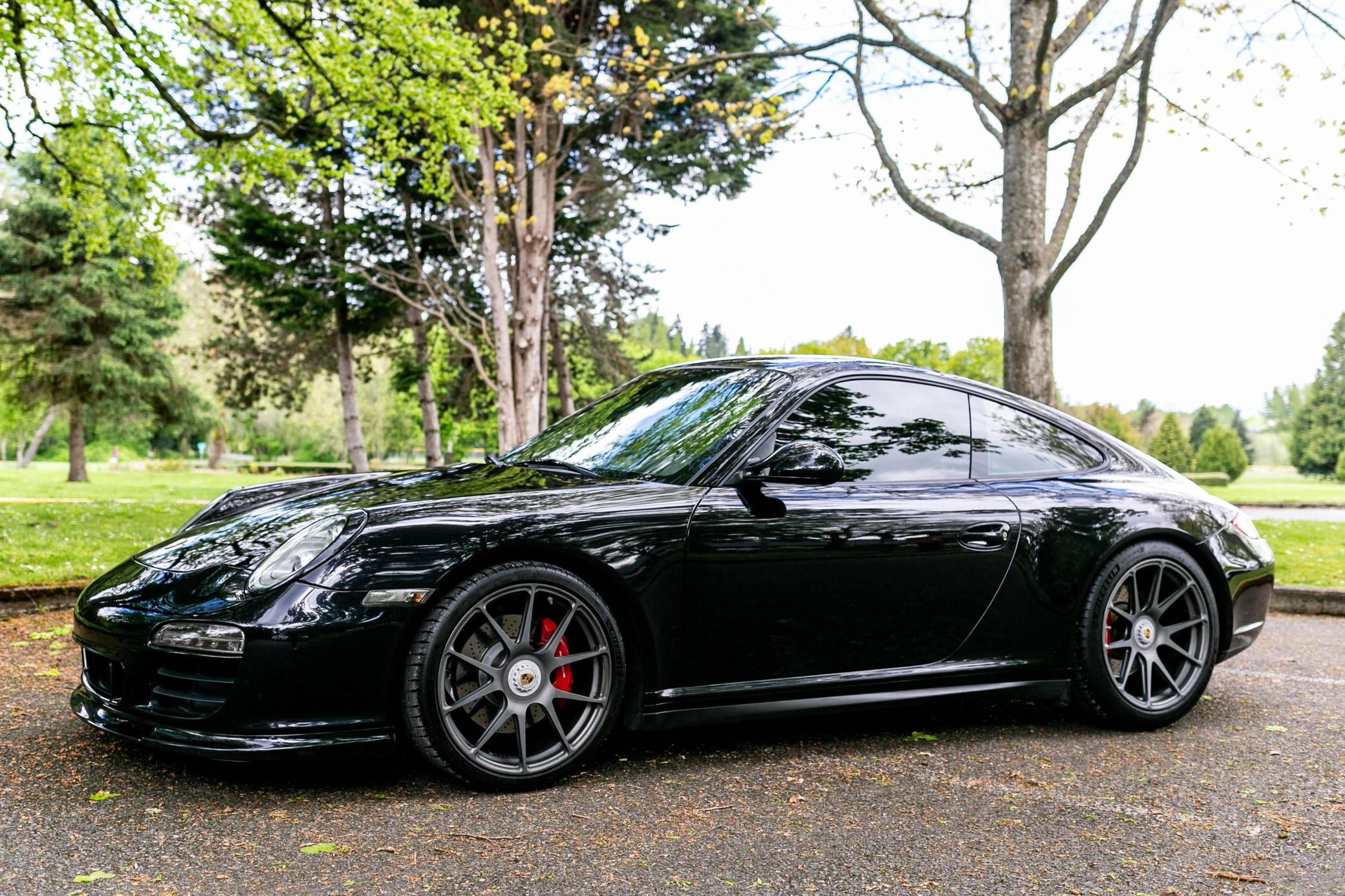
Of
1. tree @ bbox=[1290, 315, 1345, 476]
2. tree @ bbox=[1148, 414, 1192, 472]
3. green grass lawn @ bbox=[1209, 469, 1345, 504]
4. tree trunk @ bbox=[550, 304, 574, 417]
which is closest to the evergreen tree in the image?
green grass lawn @ bbox=[1209, 469, 1345, 504]

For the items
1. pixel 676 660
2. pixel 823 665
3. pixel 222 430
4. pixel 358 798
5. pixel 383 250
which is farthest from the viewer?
pixel 222 430

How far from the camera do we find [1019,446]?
4789mm

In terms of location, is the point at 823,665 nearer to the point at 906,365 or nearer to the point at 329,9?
the point at 906,365

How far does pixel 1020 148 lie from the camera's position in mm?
11898

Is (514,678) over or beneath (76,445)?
beneath

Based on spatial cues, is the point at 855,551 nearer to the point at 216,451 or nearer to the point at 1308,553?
the point at 1308,553

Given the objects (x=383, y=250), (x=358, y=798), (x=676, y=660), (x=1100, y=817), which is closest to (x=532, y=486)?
(x=676, y=660)

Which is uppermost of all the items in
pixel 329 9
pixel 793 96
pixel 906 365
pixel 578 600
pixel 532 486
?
pixel 329 9

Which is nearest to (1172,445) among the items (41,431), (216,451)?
(216,451)

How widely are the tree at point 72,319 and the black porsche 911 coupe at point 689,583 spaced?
112 feet

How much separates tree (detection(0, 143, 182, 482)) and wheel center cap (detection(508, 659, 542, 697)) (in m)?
34.6

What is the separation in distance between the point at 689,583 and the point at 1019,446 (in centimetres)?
175

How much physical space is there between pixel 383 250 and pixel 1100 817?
2155 cm

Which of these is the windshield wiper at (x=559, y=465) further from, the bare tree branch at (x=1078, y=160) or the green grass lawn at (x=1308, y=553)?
the bare tree branch at (x=1078, y=160)
